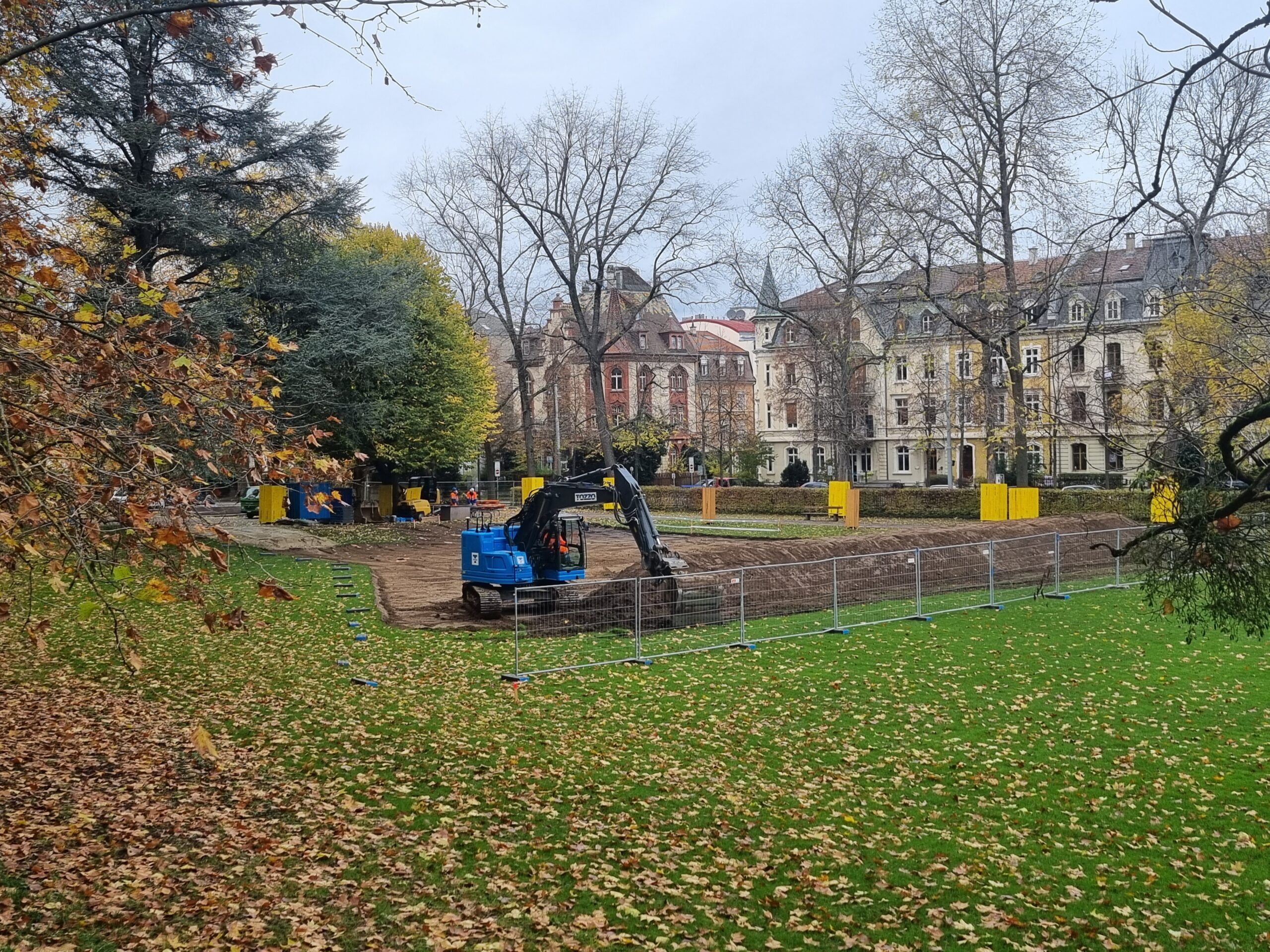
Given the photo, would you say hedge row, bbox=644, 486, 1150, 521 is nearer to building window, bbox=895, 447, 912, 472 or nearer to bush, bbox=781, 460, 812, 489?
bush, bbox=781, 460, 812, 489

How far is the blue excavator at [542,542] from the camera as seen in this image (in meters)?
18.7

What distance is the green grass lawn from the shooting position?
6.40m

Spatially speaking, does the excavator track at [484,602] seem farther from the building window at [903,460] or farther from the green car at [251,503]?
the building window at [903,460]

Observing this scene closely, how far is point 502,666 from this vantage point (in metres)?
14.4

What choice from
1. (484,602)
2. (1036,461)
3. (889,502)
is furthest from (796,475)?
(484,602)

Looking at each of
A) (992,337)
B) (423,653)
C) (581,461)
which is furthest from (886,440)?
(423,653)

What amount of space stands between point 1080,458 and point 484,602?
5065cm

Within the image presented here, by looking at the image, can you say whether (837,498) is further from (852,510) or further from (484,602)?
(484,602)

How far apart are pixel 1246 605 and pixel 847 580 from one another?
11.1 meters

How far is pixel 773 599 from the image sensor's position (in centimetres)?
1830

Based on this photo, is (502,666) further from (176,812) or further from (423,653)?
(176,812)

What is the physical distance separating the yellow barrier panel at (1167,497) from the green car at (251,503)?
4113 centimetres

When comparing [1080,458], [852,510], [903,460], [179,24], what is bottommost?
[852,510]

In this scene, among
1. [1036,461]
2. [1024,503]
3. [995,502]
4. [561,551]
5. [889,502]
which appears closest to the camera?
[561,551]
